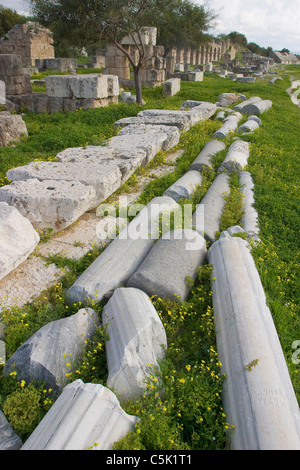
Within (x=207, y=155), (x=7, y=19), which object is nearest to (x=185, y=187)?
(x=207, y=155)

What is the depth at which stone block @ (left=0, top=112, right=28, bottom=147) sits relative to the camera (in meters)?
7.93

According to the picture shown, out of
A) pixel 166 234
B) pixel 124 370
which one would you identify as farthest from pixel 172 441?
pixel 166 234

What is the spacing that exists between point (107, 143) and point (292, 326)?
520 centimetres

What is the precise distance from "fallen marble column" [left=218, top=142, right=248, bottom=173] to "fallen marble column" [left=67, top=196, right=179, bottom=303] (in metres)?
2.73

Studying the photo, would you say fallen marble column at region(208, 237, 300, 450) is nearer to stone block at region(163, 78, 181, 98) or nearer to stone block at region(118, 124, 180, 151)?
stone block at region(118, 124, 180, 151)

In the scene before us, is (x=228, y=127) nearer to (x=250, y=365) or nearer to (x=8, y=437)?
(x=250, y=365)

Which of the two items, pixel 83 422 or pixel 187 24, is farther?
pixel 187 24

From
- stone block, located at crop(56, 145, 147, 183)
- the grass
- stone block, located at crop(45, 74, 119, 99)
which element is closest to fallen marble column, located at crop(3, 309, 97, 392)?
the grass

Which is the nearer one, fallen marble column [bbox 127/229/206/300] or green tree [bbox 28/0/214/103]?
fallen marble column [bbox 127/229/206/300]

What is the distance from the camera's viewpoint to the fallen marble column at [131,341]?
2557mm

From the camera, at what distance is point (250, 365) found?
8.41 ft

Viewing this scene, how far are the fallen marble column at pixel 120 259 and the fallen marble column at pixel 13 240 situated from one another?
2.29ft

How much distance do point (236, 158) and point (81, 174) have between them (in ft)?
11.9

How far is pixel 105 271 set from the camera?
3643mm
